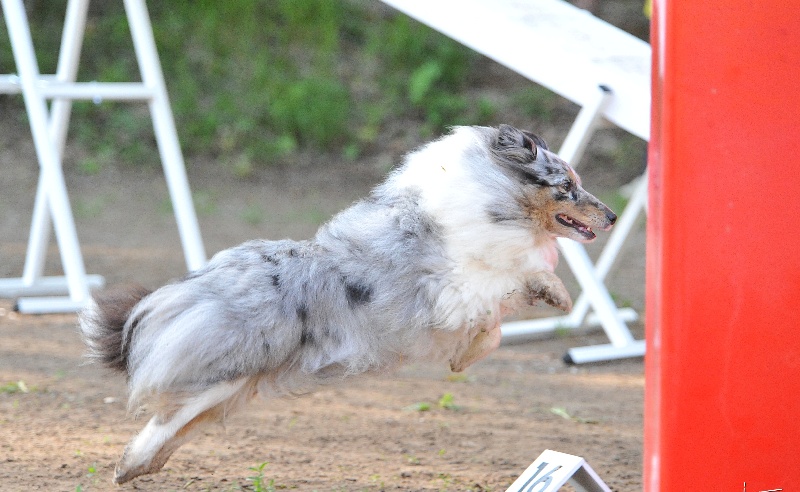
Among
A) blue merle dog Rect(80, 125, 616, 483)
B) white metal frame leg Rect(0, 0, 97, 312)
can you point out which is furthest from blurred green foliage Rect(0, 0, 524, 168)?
blue merle dog Rect(80, 125, 616, 483)

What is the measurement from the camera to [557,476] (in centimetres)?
233

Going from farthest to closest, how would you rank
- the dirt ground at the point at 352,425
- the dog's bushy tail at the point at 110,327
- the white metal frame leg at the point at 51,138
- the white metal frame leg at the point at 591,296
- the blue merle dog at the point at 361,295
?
the white metal frame leg at the point at 51,138
the white metal frame leg at the point at 591,296
the dirt ground at the point at 352,425
the dog's bushy tail at the point at 110,327
the blue merle dog at the point at 361,295

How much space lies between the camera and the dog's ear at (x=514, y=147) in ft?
9.07

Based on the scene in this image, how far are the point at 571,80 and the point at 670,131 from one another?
2.02 meters

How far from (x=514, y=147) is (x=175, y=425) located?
1.28 m

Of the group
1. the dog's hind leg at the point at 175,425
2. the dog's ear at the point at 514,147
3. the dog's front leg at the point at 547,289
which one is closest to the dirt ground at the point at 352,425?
the dog's hind leg at the point at 175,425

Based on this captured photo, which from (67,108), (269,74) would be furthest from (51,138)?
(269,74)

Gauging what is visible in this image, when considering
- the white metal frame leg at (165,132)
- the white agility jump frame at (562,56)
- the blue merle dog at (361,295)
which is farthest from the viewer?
the white metal frame leg at (165,132)

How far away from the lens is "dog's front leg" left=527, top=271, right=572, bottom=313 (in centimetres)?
277

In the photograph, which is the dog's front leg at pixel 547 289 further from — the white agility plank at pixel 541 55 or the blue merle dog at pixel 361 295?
the white agility plank at pixel 541 55

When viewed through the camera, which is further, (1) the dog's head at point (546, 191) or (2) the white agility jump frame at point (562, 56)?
(2) the white agility jump frame at point (562, 56)

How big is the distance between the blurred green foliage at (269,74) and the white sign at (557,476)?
8100mm

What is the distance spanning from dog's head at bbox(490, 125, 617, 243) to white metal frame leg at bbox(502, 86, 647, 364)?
140 cm

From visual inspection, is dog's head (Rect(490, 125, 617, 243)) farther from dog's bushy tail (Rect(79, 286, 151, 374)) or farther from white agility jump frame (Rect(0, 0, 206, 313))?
white agility jump frame (Rect(0, 0, 206, 313))
